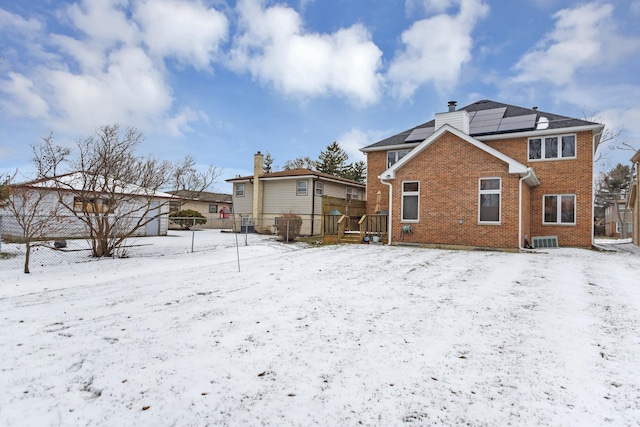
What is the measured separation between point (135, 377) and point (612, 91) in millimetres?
28513

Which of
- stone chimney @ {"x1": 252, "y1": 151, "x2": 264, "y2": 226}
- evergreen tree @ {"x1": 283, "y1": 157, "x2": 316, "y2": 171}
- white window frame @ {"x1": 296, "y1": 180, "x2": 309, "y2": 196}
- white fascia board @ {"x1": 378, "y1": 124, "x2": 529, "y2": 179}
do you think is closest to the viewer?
white fascia board @ {"x1": 378, "y1": 124, "x2": 529, "y2": 179}

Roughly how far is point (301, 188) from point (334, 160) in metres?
22.2

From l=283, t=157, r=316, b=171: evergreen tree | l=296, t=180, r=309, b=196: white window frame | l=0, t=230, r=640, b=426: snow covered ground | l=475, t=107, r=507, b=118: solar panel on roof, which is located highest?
l=283, t=157, r=316, b=171: evergreen tree

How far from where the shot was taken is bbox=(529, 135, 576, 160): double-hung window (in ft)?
48.5

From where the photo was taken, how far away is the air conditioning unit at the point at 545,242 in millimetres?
14305

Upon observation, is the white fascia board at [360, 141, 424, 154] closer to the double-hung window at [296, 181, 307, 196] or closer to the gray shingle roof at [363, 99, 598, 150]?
the gray shingle roof at [363, 99, 598, 150]

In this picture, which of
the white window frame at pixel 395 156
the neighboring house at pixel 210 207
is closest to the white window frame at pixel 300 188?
the white window frame at pixel 395 156

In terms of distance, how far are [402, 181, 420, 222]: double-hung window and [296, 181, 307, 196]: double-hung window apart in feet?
30.9

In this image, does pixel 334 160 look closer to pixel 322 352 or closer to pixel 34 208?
pixel 34 208

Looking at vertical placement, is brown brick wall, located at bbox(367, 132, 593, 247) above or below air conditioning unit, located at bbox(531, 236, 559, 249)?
above

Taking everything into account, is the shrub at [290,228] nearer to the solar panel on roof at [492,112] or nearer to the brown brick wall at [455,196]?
the brown brick wall at [455,196]

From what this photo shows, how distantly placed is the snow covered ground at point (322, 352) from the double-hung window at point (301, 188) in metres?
15.9

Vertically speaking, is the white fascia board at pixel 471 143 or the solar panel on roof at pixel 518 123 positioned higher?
the solar panel on roof at pixel 518 123

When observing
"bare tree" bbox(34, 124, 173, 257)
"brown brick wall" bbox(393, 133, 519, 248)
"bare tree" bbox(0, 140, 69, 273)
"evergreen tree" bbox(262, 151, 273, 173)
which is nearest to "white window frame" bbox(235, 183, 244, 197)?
"bare tree" bbox(34, 124, 173, 257)
